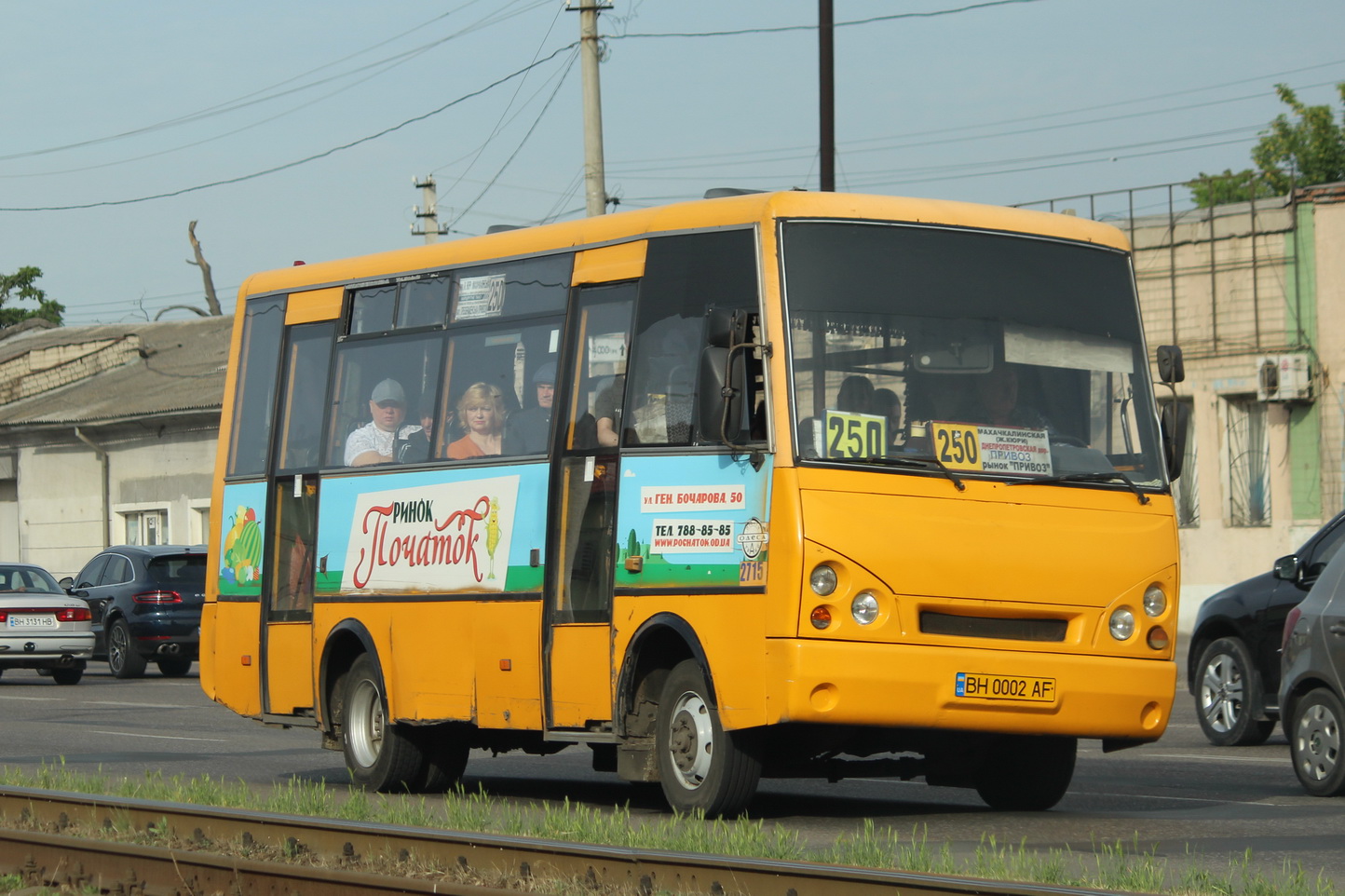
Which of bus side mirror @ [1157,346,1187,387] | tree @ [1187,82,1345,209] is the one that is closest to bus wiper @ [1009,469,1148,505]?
bus side mirror @ [1157,346,1187,387]

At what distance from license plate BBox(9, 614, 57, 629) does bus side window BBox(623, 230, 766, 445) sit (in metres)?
18.1

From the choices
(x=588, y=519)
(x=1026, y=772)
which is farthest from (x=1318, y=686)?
(x=588, y=519)

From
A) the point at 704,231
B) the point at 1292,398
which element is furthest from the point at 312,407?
the point at 1292,398

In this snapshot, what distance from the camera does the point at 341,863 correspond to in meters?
9.05

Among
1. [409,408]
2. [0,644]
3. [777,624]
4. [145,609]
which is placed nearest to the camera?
[777,624]

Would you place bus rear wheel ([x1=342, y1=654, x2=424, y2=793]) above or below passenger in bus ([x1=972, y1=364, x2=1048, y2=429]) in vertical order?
below

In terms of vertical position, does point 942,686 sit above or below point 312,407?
below

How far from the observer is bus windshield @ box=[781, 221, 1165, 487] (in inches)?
400

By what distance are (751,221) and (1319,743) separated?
4.78 m

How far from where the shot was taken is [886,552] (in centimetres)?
990

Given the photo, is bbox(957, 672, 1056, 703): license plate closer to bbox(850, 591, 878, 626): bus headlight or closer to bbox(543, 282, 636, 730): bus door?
bbox(850, 591, 878, 626): bus headlight

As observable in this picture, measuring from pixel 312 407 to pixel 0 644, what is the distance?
48.3ft

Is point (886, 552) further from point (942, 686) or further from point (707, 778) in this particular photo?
point (707, 778)

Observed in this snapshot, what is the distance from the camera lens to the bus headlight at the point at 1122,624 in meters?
10.5
